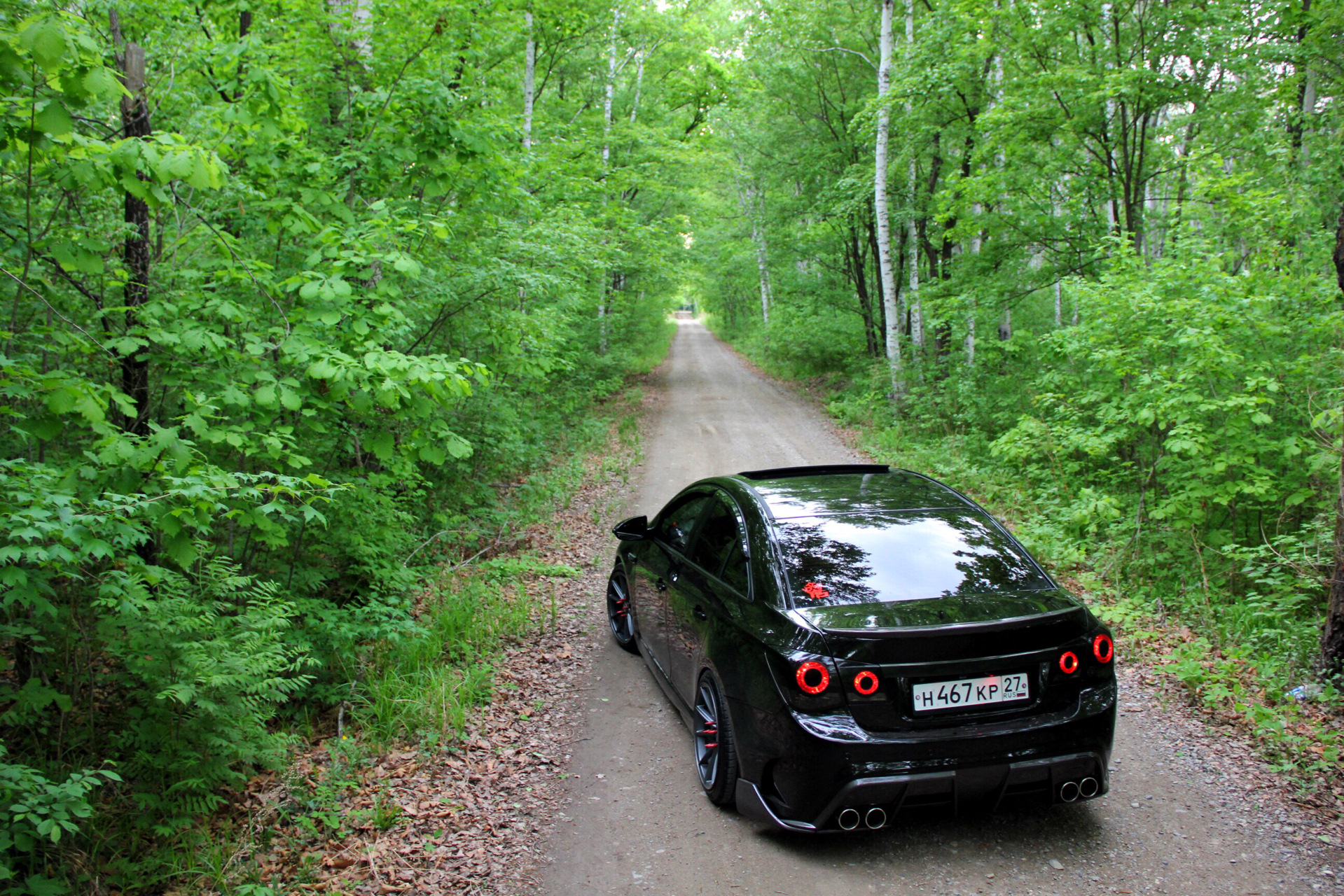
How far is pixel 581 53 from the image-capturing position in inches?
805

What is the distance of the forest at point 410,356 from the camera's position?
12.3 feet

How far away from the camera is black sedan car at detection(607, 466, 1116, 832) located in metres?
3.28

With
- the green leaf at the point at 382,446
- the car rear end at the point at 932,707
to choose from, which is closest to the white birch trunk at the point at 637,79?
the green leaf at the point at 382,446

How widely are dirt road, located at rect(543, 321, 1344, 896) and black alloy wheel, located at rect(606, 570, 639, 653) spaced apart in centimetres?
115

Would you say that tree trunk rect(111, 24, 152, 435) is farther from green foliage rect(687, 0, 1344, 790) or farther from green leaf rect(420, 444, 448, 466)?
green foliage rect(687, 0, 1344, 790)

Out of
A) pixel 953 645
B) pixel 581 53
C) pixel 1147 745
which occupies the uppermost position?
pixel 581 53

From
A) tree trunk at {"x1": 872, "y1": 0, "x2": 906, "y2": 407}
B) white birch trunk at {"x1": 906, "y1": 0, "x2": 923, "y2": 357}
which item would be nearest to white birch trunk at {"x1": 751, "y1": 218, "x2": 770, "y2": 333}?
white birch trunk at {"x1": 906, "y1": 0, "x2": 923, "y2": 357}

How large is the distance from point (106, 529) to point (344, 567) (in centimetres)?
367

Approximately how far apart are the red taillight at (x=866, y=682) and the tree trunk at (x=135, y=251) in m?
4.41

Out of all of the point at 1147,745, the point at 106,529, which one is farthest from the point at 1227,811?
the point at 106,529

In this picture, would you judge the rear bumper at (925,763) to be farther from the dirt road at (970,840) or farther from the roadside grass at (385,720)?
the roadside grass at (385,720)

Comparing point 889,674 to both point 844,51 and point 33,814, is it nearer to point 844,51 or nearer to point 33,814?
point 33,814

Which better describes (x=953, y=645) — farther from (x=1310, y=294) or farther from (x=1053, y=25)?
(x=1053, y=25)

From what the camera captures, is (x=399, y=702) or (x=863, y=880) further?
(x=399, y=702)
